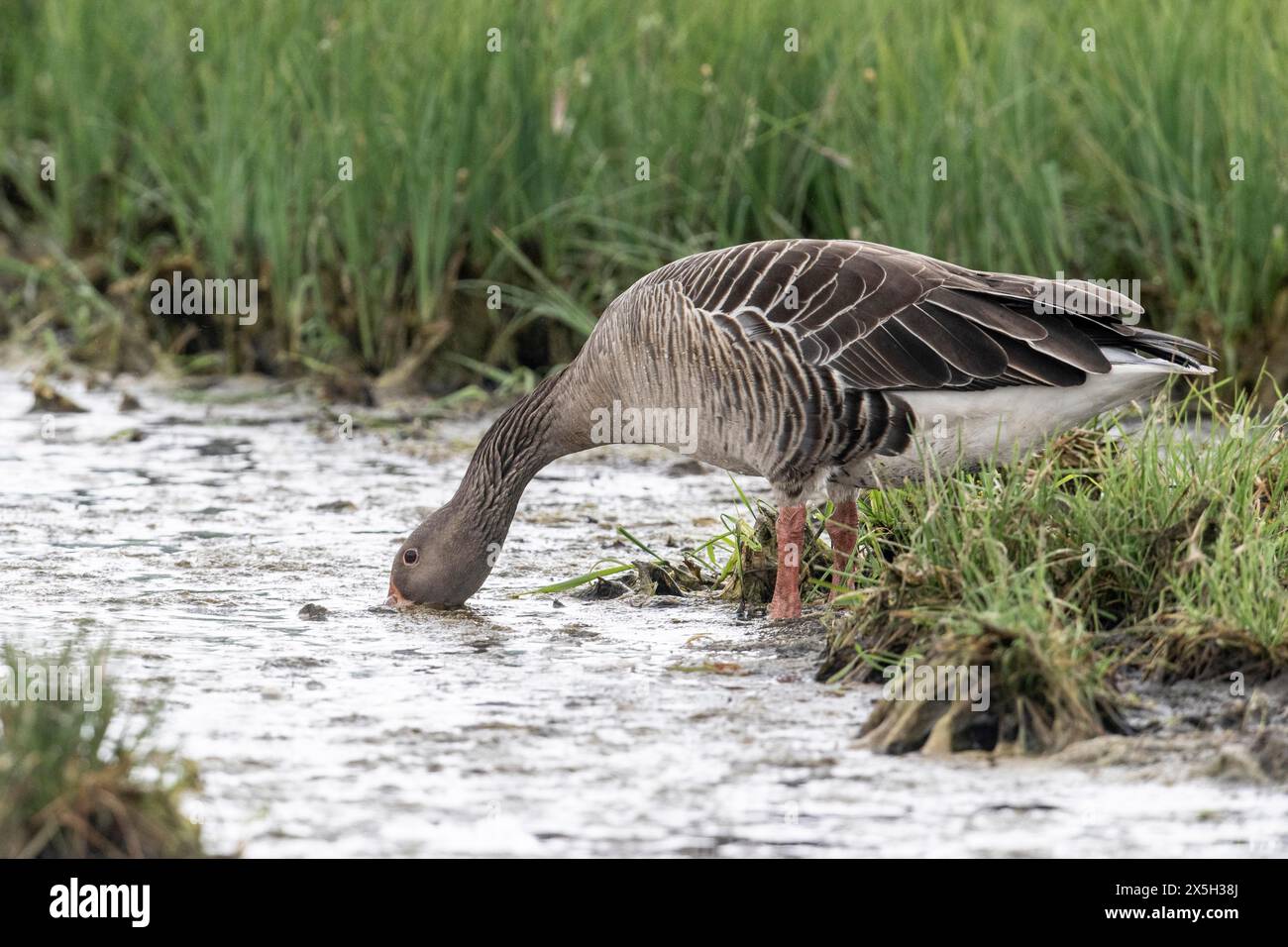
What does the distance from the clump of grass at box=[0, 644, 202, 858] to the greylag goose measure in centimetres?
306

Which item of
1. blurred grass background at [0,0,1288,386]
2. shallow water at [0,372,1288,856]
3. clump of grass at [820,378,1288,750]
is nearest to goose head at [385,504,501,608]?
shallow water at [0,372,1288,856]

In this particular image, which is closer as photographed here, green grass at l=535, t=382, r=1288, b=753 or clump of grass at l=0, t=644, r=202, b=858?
clump of grass at l=0, t=644, r=202, b=858

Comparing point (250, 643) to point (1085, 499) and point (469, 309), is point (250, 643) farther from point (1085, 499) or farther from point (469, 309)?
point (469, 309)

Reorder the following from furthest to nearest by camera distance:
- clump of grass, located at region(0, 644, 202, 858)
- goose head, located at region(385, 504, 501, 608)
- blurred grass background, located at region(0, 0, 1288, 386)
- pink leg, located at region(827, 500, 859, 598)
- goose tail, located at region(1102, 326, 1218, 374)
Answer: blurred grass background, located at region(0, 0, 1288, 386) → goose head, located at region(385, 504, 501, 608) → pink leg, located at region(827, 500, 859, 598) → goose tail, located at region(1102, 326, 1218, 374) → clump of grass, located at region(0, 644, 202, 858)

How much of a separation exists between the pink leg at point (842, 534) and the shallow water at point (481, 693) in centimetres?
39

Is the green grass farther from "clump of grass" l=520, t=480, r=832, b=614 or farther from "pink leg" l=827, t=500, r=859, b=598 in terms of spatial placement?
"clump of grass" l=520, t=480, r=832, b=614

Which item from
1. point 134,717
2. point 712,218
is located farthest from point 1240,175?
point 134,717

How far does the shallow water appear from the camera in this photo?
4.81 metres

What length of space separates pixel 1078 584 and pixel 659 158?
5.26 meters

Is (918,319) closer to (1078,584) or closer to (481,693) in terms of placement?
(1078,584)

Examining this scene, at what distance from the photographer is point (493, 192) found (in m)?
11.2

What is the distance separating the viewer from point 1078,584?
248 inches

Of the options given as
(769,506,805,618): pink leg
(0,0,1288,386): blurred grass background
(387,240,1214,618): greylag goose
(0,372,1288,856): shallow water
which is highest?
(0,0,1288,386): blurred grass background

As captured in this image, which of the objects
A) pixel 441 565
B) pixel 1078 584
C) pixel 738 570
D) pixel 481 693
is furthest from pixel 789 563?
pixel 481 693
